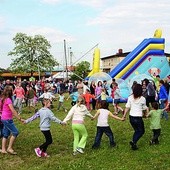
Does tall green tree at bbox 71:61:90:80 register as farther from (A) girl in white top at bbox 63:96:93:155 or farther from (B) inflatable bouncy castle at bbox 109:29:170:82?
A: (A) girl in white top at bbox 63:96:93:155

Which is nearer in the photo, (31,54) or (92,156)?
(92,156)

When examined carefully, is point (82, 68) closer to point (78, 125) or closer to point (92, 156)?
point (78, 125)

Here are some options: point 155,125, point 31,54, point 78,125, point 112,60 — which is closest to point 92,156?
point 78,125

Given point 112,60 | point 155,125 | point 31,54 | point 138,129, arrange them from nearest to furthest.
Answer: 1. point 138,129
2. point 155,125
3. point 31,54
4. point 112,60

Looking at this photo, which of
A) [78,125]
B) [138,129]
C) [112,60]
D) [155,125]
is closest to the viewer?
[78,125]

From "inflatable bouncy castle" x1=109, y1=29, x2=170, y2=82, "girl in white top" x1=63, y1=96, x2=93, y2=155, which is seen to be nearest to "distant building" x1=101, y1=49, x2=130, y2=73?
"inflatable bouncy castle" x1=109, y1=29, x2=170, y2=82

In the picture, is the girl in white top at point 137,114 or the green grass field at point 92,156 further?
the girl in white top at point 137,114

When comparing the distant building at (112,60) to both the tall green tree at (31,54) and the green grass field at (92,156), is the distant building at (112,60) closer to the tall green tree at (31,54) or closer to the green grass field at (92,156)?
the tall green tree at (31,54)

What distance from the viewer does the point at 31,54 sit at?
71062 millimetres

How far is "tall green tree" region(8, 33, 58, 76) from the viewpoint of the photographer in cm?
7025

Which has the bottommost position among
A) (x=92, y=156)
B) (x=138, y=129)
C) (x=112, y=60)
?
(x=92, y=156)

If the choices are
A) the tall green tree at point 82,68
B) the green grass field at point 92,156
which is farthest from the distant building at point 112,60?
the green grass field at point 92,156

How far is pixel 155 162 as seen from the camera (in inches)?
306

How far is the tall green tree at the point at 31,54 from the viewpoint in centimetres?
7025
